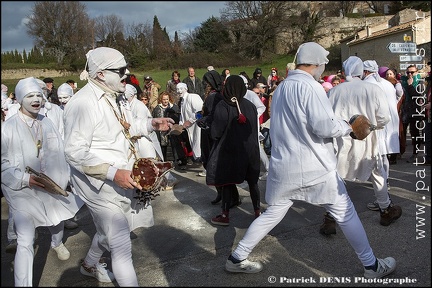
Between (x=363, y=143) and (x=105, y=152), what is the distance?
3085 mm

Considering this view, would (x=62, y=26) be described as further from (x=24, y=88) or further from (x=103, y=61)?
(x=103, y=61)

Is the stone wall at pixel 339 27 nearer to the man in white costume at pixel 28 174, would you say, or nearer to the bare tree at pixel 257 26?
the bare tree at pixel 257 26

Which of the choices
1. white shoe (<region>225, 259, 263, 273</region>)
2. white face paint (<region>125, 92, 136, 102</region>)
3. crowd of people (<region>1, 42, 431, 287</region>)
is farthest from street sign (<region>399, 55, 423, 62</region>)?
white shoe (<region>225, 259, 263, 273</region>)

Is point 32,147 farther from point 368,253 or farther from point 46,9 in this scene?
point 368,253

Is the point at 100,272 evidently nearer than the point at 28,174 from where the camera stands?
No

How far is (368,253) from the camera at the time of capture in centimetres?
319

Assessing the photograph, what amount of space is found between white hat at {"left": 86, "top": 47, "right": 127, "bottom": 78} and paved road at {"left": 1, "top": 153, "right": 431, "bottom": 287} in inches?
43.6

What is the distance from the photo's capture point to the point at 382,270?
3.22 metres

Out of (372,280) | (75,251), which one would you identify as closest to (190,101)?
(75,251)

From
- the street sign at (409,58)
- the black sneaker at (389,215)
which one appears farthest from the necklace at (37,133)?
the street sign at (409,58)

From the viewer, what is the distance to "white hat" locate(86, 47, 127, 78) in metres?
2.75

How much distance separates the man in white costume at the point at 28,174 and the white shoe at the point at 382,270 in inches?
106

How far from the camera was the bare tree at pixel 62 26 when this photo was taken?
2906 mm

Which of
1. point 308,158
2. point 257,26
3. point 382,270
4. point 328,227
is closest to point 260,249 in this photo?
point 328,227
